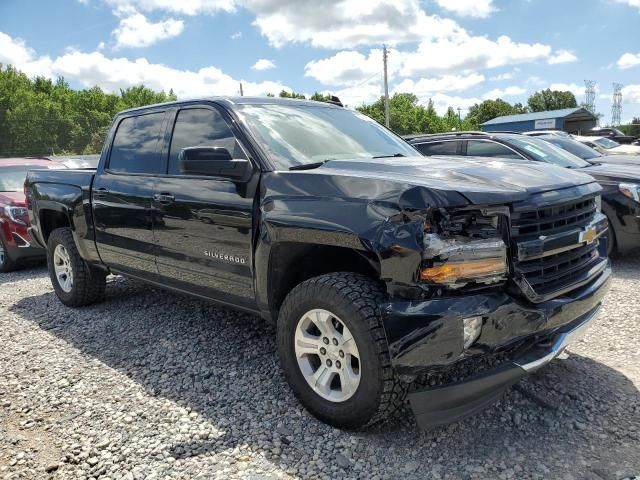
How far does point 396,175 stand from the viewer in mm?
2846

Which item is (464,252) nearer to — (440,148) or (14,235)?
(440,148)

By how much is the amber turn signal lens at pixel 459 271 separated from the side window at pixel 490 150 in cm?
508

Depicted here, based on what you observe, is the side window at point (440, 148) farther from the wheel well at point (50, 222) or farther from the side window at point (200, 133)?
the wheel well at point (50, 222)

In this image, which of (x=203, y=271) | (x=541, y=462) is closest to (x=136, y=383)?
(x=203, y=271)

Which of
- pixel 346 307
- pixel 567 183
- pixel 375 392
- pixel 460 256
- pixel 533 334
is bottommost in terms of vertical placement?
pixel 375 392

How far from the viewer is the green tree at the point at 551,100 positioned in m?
97.2

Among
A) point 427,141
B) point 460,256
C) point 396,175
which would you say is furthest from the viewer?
point 427,141

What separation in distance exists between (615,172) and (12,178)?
850 centimetres

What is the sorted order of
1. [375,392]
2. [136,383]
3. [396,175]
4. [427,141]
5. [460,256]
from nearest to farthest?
[460,256] → [375,392] → [396,175] → [136,383] → [427,141]

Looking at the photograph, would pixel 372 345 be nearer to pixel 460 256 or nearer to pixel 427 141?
pixel 460 256

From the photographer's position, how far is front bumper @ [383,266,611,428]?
2393 millimetres

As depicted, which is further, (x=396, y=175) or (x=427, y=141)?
(x=427, y=141)

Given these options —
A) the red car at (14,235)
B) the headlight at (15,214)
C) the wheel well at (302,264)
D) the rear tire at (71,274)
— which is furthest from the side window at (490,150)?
the headlight at (15,214)

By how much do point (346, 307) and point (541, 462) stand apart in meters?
1.18
